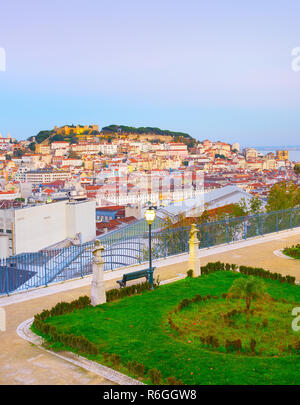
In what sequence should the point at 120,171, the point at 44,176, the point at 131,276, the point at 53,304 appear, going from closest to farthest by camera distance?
1. the point at 53,304
2. the point at 131,276
3. the point at 120,171
4. the point at 44,176

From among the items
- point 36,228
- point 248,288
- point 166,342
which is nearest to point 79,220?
point 36,228

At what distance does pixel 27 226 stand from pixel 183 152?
15253 centimetres

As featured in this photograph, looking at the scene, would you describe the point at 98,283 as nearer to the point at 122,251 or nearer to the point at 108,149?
Result: the point at 122,251

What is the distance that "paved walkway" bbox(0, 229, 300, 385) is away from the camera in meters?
5.88

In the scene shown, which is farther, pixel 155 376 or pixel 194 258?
pixel 194 258

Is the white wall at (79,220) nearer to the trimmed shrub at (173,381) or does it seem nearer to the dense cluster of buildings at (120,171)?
the dense cluster of buildings at (120,171)

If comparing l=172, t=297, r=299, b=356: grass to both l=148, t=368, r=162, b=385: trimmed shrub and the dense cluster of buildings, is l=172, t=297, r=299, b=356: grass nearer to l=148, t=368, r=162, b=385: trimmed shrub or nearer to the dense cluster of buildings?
l=148, t=368, r=162, b=385: trimmed shrub

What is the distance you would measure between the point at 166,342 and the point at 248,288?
81.9 inches

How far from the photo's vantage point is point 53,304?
917cm

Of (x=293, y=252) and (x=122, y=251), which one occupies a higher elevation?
(x=122, y=251)

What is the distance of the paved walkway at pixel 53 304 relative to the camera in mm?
5875

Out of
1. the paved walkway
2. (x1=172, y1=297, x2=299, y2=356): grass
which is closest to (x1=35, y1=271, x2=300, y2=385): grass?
(x1=172, y1=297, x2=299, y2=356): grass
